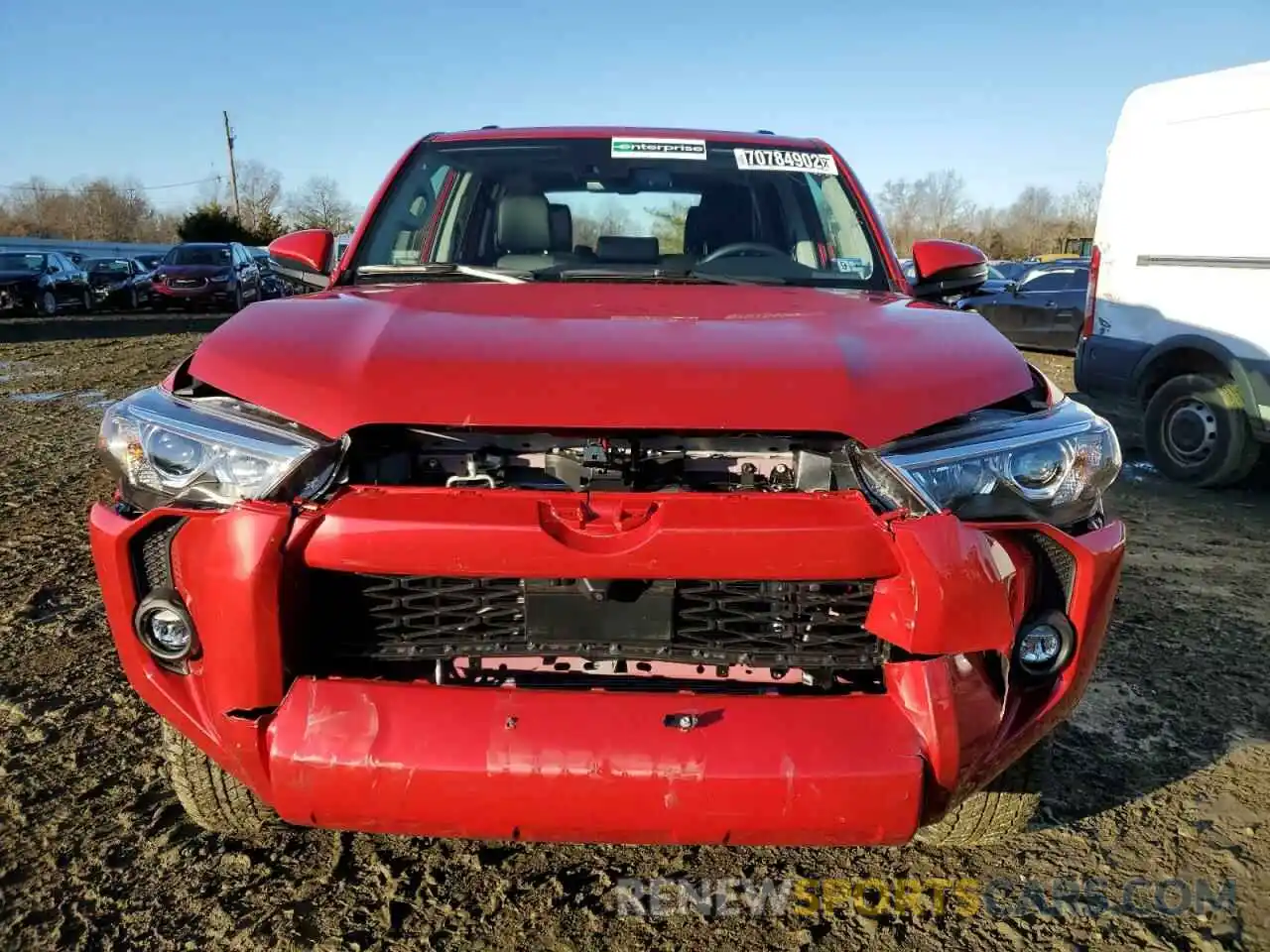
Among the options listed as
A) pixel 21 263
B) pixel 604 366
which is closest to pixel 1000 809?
pixel 604 366

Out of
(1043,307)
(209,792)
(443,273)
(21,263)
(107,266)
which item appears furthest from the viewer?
(107,266)

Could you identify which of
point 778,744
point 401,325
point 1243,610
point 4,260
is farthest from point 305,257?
point 4,260

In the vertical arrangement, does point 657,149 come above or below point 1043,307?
above

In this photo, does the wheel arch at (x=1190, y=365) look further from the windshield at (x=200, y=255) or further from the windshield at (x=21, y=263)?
the windshield at (x=21, y=263)

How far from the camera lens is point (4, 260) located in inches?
781

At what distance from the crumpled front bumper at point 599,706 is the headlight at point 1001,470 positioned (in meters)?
0.09

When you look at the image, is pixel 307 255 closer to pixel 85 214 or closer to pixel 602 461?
pixel 602 461

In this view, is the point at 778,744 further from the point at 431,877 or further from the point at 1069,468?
the point at 431,877

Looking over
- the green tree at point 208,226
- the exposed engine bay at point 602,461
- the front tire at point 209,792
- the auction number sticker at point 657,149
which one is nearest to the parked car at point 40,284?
the green tree at point 208,226

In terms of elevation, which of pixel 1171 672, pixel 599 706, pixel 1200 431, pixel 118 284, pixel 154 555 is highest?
pixel 154 555

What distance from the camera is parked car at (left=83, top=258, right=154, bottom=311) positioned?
22.3 metres

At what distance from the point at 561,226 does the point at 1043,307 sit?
38.6 feet

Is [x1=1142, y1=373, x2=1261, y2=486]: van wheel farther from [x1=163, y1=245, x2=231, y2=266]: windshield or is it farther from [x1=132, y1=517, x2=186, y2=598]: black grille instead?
[x1=163, y1=245, x2=231, y2=266]: windshield

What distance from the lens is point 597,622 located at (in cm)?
179
